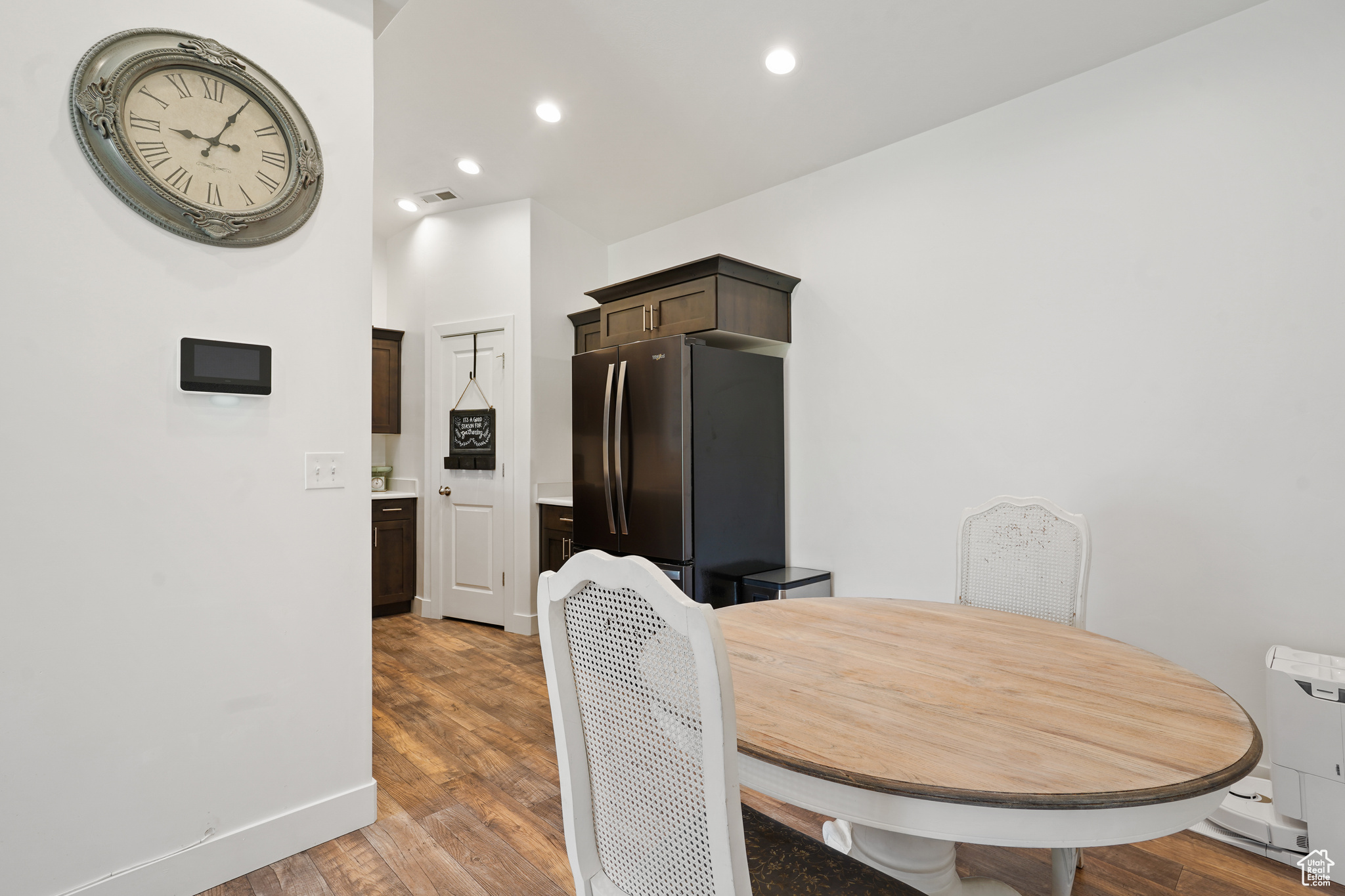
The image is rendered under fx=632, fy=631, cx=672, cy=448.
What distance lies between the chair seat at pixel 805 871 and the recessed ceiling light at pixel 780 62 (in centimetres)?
292

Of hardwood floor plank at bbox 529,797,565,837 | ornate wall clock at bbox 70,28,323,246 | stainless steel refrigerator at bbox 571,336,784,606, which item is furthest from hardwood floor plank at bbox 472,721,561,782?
ornate wall clock at bbox 70,28,323,246

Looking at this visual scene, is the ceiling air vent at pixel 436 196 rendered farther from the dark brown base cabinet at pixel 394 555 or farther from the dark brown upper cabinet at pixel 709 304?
the dark brown base cabinet at pixel 394 555

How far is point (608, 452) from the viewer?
137 inches

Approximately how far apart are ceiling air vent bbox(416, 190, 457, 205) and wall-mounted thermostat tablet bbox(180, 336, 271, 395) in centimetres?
302

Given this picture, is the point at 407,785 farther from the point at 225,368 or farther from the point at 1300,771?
the point at 1300,771

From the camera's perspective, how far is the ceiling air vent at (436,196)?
4.48m

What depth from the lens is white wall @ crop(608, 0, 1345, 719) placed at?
6.82 feet

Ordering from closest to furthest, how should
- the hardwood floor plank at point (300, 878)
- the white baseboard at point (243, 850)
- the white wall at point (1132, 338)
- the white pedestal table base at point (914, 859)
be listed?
the white pedestal table base at point (914, 859) < the white baseboard at point (243, 850) < the hardwood floor plank at point (300, 878) < the white wall at point (1132, 338)

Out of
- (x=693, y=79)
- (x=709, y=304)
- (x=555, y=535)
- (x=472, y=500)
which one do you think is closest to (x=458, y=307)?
(x=472, y=500)

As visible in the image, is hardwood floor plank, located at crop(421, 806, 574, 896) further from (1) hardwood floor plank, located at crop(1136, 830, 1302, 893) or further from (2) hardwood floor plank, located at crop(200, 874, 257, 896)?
(1) hardwood floor plank, located at crop(1136, 830, 1302, 893)

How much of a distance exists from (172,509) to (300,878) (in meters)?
1.11

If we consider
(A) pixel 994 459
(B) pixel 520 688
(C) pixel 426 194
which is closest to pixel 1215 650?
(A) pixel 994 459

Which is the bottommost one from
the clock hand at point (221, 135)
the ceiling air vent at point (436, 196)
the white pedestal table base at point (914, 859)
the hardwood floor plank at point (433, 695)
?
the hardwood floor plank at point (433, 695)
